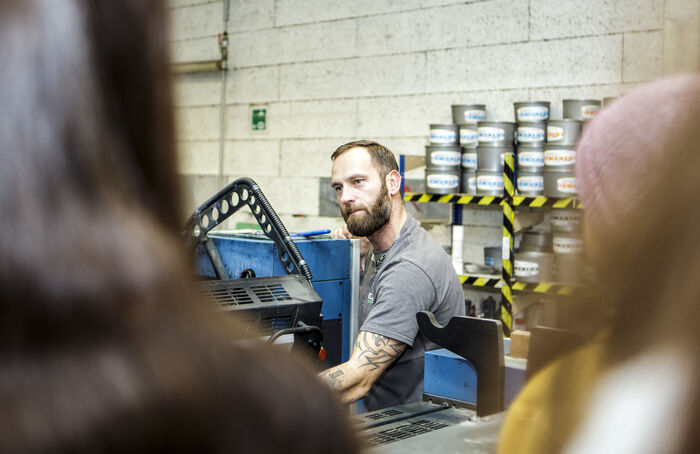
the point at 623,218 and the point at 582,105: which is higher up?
the point at 582,105

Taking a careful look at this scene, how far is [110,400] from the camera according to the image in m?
0.35

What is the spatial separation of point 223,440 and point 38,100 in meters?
0.20

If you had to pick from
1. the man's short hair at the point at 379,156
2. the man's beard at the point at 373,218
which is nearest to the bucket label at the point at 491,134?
the man's short hair at the point at 379,156

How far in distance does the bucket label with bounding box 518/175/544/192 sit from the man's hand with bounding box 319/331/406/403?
1.84 metres

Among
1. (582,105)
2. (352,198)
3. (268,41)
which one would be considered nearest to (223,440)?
(352,198)

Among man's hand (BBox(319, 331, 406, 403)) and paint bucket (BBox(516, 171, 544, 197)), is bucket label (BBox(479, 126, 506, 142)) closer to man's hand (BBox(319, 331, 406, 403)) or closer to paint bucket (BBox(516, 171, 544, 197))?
paint bucket (BBox(516, 171, 544, 197))

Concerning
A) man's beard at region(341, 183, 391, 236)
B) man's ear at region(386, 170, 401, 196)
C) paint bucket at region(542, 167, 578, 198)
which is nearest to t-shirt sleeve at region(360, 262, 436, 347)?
man's beard at region(341, 183, 391, 236)

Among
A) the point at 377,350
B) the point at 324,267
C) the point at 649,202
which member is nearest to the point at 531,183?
the point at 324,267

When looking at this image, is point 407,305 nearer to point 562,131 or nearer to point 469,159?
point 562,131

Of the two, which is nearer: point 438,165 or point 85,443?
point 85,443

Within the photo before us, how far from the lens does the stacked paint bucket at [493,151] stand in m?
3.79

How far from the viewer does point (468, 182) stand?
13.1ft

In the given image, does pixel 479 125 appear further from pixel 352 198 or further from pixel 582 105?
pixel 352 198

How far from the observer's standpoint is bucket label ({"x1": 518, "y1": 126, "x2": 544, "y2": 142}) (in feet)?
12.1
